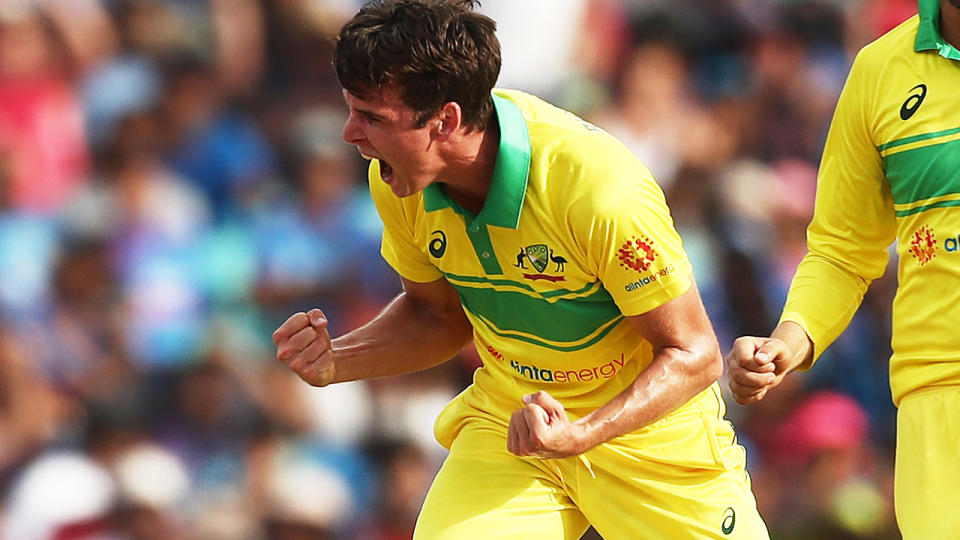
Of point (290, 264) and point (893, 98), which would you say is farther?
point (290, 264)

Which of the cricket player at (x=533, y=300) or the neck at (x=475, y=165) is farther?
the neck at (x=475, y=165)

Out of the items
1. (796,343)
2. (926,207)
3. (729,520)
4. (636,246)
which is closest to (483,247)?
(636,246)

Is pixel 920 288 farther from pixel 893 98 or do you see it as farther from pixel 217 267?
pixel 217 267

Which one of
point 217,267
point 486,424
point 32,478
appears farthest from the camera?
point 217,267

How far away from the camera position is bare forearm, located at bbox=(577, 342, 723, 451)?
303 cm

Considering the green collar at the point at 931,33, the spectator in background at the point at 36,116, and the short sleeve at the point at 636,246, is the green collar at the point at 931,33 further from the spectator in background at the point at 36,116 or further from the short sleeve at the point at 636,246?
the spectator in background at the point at 36,116

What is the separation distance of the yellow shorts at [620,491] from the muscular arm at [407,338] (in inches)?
15.8

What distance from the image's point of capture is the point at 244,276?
19.6 ft

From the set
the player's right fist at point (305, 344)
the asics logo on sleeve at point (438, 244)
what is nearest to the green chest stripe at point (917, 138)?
the asics logo on sleeve at point (438, 244)

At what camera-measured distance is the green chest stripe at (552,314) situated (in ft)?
10.8

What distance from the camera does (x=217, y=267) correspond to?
5949mm

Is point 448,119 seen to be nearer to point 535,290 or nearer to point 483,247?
point 483,247

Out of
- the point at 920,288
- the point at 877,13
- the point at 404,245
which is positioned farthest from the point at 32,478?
the point at 877,13

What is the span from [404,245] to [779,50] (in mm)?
3963
